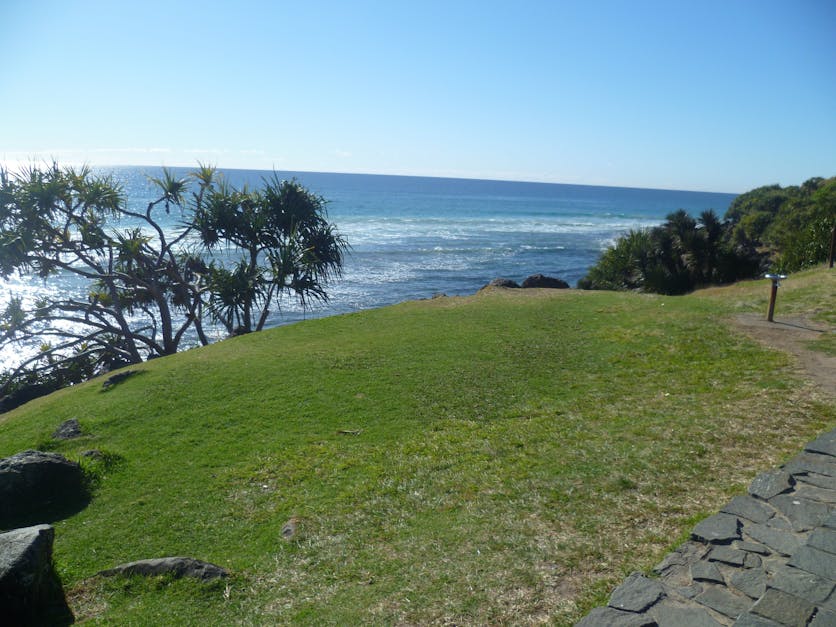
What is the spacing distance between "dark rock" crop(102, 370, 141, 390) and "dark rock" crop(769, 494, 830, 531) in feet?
43.6

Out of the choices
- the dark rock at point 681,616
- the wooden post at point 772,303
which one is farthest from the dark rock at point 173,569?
the wooden post at point 772,303

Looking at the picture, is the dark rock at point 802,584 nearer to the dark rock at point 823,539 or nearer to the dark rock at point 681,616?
the dark rock at point 823,539

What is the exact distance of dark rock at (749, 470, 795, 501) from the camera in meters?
5.97

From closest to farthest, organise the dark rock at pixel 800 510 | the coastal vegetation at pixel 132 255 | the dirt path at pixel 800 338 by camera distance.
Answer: the dark rock at pixel 800 510 → the dirt path at pixel 800 338 → the coastal vegetation at pixel 132 255

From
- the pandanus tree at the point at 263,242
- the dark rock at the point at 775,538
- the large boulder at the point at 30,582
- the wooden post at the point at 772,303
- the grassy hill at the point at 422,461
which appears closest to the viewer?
the dark rock at the point at 775,538

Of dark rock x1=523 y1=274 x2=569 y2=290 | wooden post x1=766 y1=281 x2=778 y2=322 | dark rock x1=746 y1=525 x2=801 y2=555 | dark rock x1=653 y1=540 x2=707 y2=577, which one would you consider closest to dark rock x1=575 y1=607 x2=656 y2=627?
dark rock x1=653 y1=540 x2=707 y2=577

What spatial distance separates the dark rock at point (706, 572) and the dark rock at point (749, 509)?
37.0 inches

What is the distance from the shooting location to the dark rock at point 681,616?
423 cm

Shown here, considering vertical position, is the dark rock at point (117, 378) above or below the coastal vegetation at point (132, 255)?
below

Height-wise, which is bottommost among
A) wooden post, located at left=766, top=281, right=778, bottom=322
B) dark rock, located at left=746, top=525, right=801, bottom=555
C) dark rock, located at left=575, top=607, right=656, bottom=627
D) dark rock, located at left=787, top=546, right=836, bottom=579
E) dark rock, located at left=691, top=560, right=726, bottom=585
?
dark rock, located at left=575, top=607, right=656, bottom=627

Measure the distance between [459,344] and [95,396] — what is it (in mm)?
A: 8206

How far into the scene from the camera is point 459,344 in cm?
1424

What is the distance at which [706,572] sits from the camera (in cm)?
482

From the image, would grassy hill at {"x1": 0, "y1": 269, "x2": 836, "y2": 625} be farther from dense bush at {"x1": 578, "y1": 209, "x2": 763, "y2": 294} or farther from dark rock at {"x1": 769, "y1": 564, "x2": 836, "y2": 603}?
dense bush at {"x1": 578, "y1": 209, "x2": 763, "y2": 294}
